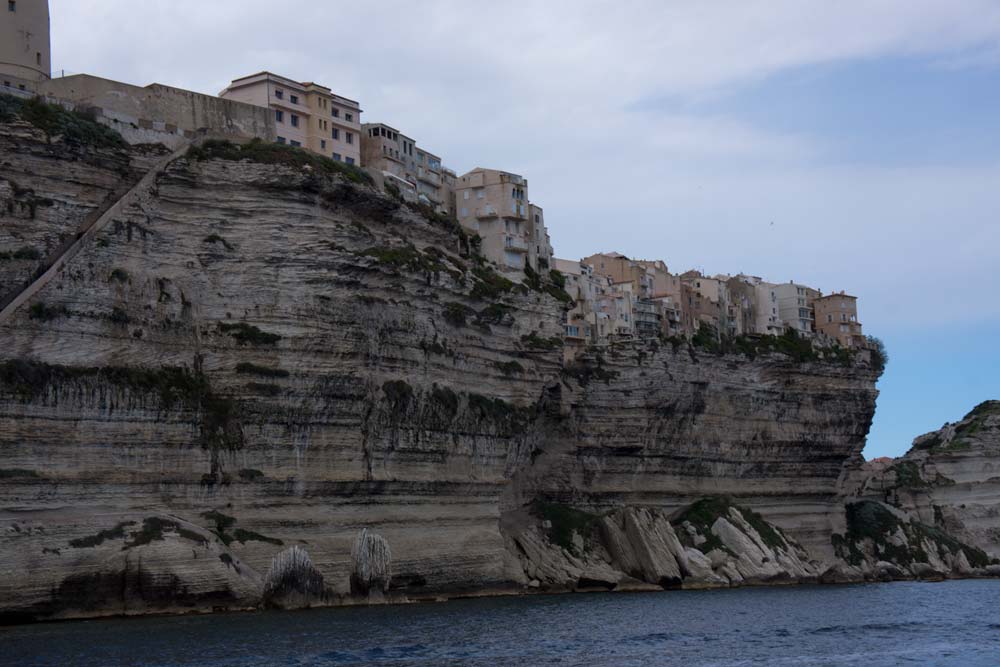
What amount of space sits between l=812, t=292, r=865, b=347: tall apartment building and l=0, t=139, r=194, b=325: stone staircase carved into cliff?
5791 cm

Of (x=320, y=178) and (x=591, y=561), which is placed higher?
(x=320, y=178)

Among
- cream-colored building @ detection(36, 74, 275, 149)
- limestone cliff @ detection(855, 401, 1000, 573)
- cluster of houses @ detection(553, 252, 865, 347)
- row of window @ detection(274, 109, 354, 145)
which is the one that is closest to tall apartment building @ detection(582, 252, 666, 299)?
cluster of houses @ detection(553, 252, 865, 347)

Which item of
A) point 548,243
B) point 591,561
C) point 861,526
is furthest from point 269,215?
point 861,526

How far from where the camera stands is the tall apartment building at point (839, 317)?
324 ft

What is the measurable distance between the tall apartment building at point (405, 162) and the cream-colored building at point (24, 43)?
60.2ft

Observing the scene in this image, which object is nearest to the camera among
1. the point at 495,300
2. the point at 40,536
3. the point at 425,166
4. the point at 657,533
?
the point at 40,536

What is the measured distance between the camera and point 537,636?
1662 inches

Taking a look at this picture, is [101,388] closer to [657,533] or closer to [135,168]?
[135,168]

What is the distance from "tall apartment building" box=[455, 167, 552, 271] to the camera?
74.0 meters

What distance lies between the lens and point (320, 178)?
2137 inches

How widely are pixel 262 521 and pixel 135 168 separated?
1362 cm

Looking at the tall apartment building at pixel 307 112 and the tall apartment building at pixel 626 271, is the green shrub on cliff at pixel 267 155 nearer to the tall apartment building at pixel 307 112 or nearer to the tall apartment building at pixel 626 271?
the tall apartment building at pixel 307 112

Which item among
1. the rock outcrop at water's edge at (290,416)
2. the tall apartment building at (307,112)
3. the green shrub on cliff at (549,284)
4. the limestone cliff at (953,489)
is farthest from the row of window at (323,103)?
the limestone cliff at (953,489)

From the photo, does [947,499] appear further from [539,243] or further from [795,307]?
[539,243]
